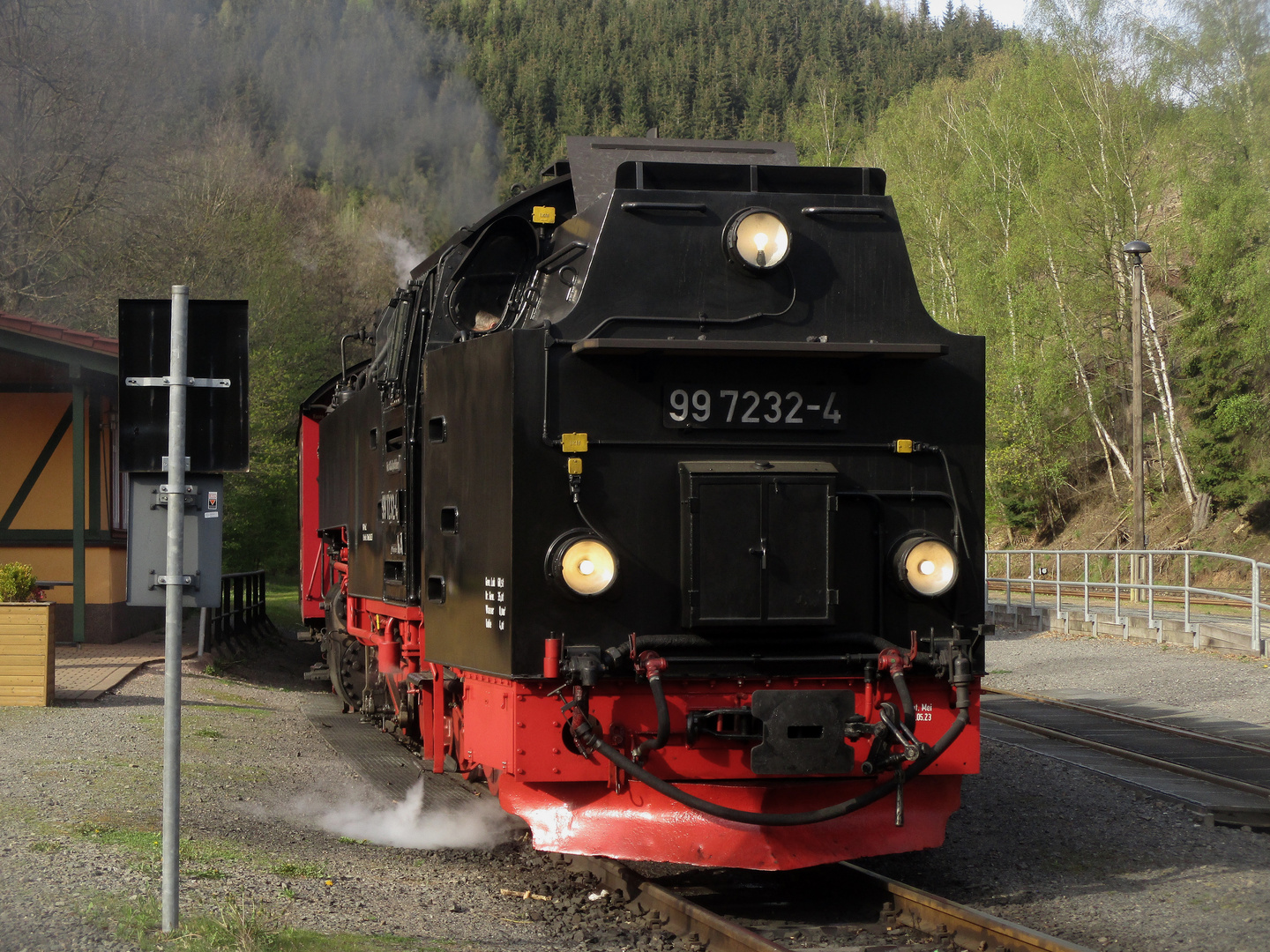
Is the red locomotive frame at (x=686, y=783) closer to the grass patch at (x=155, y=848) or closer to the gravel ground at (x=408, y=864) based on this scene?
the gravel ground at (x=408, y=864)

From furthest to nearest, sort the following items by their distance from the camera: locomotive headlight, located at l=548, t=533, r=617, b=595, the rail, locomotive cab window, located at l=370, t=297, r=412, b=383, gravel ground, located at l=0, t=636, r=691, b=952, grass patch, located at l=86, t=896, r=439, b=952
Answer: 1. the rail
2. locomotive cab window, located at l=370, t=297, r=412, b=383
3. locomotive headlight, located at l=548, t=533, r=617, b=595
4. gravel ground, located at l=0, t=636, r=691, b=952
5. grass patch, located at l=86, t=896, r=439, b=952

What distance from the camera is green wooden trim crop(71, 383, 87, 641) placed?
15391 millimetres

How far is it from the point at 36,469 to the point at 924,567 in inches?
540

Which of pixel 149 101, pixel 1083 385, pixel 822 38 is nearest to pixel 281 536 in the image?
pixel 149 101

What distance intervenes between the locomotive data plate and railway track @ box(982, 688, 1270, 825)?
12.7ft

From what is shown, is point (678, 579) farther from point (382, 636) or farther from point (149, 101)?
point (149, 101)

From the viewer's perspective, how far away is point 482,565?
5605 mm

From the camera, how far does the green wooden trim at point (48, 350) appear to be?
14578 mm

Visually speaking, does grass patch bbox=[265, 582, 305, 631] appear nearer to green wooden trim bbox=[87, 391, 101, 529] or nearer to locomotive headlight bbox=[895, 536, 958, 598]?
green wooden trim bbox=[87, 391, 101, 529]

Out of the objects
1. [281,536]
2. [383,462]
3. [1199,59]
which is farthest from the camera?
[1199,59]

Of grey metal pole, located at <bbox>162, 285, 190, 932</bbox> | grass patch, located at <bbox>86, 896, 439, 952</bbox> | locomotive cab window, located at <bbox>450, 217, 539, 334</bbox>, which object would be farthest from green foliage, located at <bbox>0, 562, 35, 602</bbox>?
grey metal pole, located at <bbox>162, 285, 190, 932</bbox>

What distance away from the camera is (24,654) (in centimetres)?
1114

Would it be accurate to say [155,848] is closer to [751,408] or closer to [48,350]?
[751,408]

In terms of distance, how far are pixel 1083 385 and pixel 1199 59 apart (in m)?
8.22
